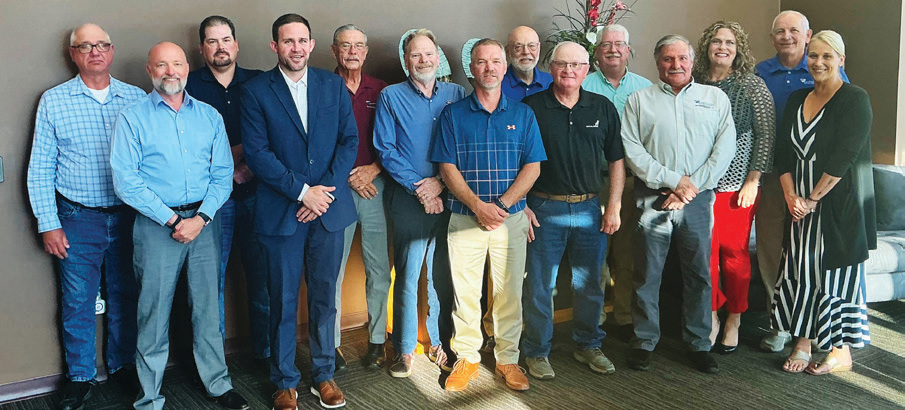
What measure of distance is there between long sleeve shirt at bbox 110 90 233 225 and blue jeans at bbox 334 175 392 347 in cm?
80

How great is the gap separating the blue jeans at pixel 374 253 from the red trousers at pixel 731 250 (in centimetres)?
182

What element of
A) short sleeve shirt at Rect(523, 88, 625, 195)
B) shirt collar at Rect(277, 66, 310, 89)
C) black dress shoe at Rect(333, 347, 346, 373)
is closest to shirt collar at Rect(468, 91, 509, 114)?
short sleeve shirt at Rect(523, 88, 625, 195)

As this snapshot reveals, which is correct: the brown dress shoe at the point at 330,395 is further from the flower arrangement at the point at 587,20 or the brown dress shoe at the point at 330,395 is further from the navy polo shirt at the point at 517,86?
the flower arrangement at the point at 587,20

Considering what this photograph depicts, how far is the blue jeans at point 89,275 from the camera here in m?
3.44

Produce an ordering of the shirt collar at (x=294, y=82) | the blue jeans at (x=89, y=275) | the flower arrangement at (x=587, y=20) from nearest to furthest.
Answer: the shirt collar at (x=294, y=82) → the blue jeans at (x=89, y=275) → the flower arrangement at (x=587, y=20)

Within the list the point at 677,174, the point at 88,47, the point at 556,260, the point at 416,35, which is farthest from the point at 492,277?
the point at 88,47

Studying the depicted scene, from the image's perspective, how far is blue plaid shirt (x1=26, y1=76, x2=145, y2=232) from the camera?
3.36 m

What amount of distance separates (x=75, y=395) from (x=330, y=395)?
4.11 feet

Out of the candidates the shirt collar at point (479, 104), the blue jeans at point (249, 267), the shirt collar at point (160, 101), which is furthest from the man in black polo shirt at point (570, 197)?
the shirt collar at point (160, 101)

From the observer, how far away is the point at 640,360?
386cm

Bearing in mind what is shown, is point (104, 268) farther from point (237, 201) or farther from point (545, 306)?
point (545, 306)

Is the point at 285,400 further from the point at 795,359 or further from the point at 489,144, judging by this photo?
the point at 795,359

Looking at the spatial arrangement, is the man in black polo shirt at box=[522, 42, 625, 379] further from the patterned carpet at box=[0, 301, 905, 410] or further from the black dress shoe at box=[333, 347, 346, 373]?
the black dress shoe at box=[333, 347, 346, 373]

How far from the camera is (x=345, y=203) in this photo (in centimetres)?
342
